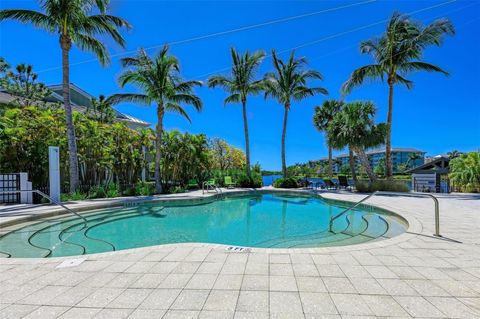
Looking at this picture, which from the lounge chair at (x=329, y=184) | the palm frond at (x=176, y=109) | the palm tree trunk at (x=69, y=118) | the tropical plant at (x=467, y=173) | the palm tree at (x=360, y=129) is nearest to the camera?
the palm tree trunk at (x=69, y=118)

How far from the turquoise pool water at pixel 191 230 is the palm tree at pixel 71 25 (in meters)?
4.70

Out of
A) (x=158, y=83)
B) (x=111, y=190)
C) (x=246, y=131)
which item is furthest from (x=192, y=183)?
(x=158, y=83)

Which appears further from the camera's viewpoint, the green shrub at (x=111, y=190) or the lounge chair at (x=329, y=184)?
the lounge chair at (x=329, y=184)

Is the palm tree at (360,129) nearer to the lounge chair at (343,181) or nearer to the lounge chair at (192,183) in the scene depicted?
the lounge chair at (343,181)

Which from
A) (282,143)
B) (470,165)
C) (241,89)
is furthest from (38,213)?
(470,165)

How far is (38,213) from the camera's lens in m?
7.15

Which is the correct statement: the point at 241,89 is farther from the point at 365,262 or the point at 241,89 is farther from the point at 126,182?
the point at 365,262

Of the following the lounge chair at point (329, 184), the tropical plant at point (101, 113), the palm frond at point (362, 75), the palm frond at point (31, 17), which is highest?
the palm frond at point (31, 17)

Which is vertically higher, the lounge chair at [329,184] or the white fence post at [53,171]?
the white fence post at [53,171]

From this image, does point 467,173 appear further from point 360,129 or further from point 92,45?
point 92,45

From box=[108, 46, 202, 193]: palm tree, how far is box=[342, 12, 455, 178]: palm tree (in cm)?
1139

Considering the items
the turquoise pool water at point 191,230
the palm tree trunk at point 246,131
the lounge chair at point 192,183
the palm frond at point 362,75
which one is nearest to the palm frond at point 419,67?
the palm frond at point 362,75

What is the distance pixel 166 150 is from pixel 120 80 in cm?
521

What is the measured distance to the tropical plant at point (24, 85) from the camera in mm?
17016
